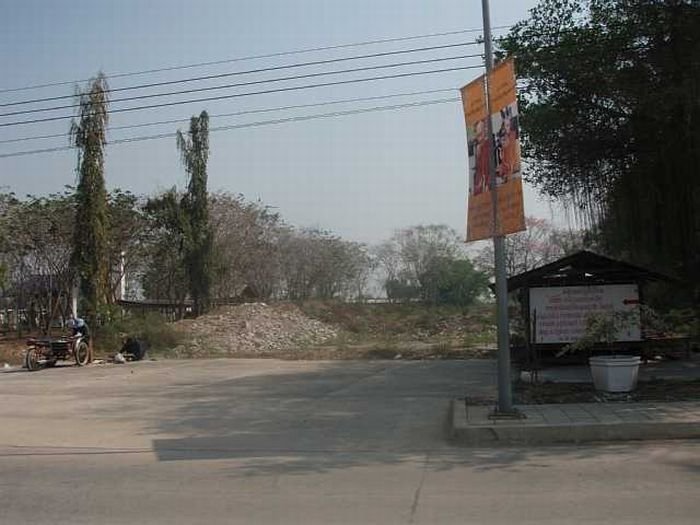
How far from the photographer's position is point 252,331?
37.1 metres

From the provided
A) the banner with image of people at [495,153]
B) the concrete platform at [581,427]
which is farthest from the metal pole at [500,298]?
the concrete platform at [581,427]

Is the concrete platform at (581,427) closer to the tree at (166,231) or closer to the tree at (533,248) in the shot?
the tree at (166,231)

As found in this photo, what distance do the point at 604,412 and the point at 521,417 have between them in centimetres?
128

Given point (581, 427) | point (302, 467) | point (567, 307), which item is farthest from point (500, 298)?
point (567, 307)

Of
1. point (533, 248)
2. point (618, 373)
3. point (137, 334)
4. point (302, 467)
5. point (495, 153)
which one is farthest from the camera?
point (533, 248)

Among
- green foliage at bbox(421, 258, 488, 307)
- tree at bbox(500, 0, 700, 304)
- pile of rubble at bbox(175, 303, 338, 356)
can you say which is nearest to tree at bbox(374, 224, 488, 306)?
green foliage at bbox(421, 258, 488, 307)

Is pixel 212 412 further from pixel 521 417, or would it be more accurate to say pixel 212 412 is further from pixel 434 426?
pixel 521 417

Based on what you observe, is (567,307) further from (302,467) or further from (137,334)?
(137,334)

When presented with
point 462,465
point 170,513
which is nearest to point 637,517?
point 462,465

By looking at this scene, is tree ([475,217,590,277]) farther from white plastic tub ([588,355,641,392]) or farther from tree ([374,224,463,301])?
white plastic tub ([588,355,641,392])

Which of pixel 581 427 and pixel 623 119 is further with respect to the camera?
pixel 623 119

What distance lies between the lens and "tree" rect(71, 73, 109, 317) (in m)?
31.8

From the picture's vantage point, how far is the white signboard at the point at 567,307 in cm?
1853

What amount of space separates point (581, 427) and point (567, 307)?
9008 mm
